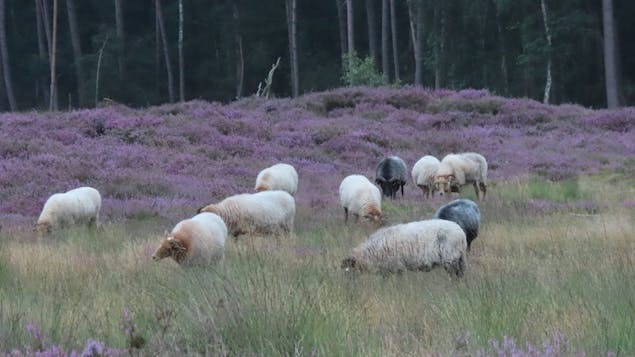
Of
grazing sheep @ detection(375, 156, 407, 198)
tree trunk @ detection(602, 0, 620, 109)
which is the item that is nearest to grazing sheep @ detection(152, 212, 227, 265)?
grazing sheep @ detection(375, 156, 407, 198)

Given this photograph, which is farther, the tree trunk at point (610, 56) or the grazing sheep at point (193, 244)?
the tree trunk at point (610, 56)

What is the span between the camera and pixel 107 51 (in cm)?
5381

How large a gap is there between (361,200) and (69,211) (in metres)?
4.87

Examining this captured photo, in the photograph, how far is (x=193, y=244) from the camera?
8289mm

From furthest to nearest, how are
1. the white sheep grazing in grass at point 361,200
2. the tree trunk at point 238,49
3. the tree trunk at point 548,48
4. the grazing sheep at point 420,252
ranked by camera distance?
1. the tree trunk at point 238,49
2. the tree trunk at point 548,48
3. the white sheep grazing in grass at point 361,200
4. the grazing sheep at point 420,252

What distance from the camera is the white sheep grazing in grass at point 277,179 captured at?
14297 millimetres

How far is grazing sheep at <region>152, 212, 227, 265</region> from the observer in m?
8.18

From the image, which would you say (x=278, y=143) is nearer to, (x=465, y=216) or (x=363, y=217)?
(x=363, y=217)

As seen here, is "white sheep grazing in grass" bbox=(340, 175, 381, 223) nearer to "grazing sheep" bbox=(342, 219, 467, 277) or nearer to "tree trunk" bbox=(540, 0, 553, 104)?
"grazing sheep" bbox=(342, 219, 467, 277)

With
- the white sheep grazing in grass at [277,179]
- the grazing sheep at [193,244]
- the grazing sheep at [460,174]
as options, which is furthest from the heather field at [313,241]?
the white sheep grazing in grass at [277,179]

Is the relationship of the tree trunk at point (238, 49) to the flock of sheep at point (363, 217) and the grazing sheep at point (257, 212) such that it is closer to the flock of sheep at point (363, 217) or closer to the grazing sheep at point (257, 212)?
the flock of sheep at point (363, 217)

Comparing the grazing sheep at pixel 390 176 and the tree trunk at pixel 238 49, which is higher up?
the tree trunk at pixel 238 49

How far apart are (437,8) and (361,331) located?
4471 cm

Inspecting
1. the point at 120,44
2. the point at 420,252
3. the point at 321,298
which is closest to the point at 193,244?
Result: the point at 420,252
